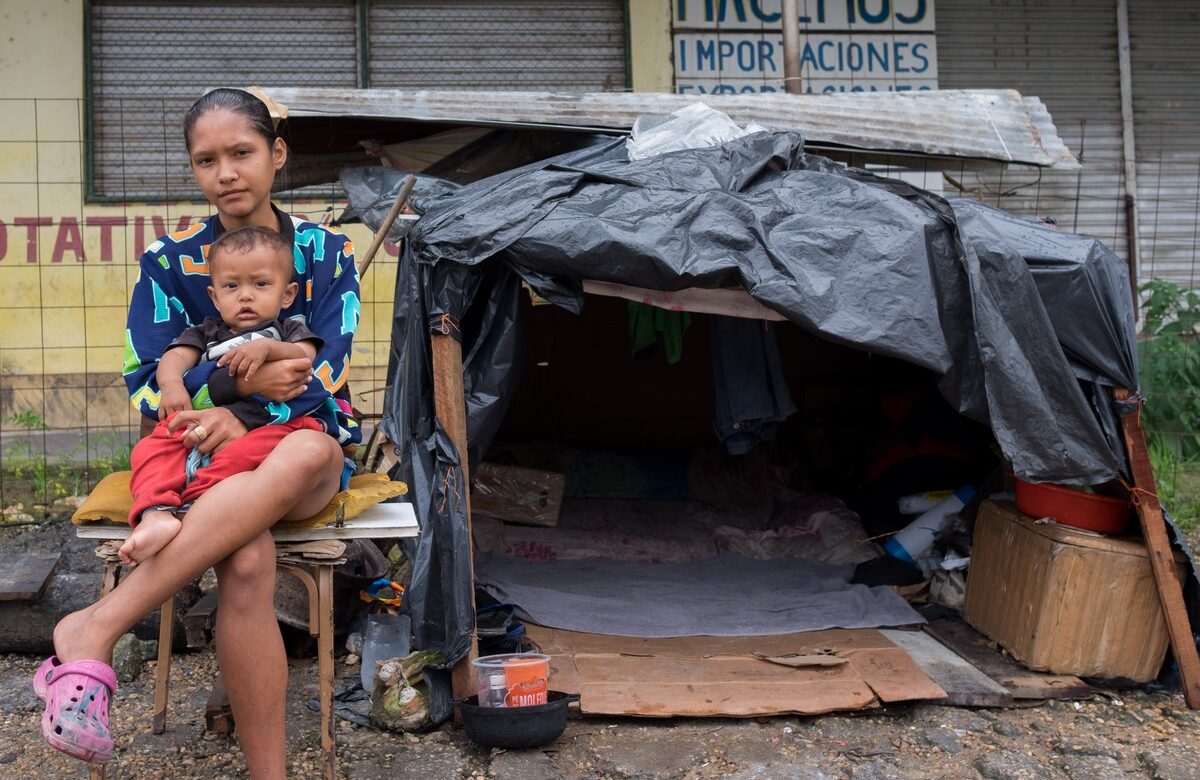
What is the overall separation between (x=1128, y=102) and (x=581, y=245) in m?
6.63

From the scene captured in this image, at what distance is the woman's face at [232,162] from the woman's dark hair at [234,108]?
0.01m

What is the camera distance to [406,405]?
363cm

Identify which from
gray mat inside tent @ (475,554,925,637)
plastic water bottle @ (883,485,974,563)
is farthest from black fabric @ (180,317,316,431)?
plastic water bottle @ (883,485,974,563)

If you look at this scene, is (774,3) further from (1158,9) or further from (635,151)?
(635,151)

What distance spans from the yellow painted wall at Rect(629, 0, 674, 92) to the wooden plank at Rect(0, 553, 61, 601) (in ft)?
16.8

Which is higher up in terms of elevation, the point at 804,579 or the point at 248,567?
the point at 248,567

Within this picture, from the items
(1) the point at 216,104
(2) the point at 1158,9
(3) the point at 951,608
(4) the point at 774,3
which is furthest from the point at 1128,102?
(1) the point at 216,104

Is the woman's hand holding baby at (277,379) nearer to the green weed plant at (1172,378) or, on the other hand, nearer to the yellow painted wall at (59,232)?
the yellow painted wall at (59,232)

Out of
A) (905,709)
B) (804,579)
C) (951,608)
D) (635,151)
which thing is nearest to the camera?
(905,709)

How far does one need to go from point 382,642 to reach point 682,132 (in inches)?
88.1

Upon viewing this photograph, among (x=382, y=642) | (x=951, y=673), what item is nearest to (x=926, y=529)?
(x=951, y=673)

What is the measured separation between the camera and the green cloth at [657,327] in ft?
15.2

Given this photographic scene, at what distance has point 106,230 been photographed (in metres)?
7.18

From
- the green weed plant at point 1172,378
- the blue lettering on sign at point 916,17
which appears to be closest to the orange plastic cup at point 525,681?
the green weed plant at point 1172,378
